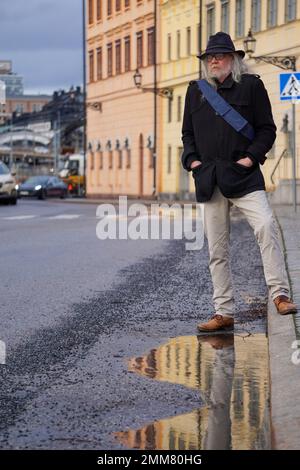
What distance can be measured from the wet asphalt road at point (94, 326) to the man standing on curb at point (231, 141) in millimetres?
707

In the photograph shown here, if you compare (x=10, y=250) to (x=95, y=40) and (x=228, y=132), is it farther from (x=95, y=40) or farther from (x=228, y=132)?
(x=95, y=40)

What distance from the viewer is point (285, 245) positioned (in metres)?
15.5

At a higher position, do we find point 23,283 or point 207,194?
point 207,194

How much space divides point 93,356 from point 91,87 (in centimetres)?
7480

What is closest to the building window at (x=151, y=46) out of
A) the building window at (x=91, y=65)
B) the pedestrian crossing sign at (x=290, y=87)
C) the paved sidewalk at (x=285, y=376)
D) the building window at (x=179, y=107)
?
the building window at (x=179, y=107)

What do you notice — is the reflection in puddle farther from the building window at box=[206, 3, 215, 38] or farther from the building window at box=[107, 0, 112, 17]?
the building window at box=[107, 0, 112, 17]

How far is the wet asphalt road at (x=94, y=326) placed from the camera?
5777 millimetres

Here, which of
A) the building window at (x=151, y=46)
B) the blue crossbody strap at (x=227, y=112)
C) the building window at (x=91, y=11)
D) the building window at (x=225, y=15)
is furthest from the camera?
the building window at (x=91, y=11)

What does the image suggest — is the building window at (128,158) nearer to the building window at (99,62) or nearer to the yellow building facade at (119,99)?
the yellow building facade at (119,99)

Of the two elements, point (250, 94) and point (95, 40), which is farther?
point (95, 40)

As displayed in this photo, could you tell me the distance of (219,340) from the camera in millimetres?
8219

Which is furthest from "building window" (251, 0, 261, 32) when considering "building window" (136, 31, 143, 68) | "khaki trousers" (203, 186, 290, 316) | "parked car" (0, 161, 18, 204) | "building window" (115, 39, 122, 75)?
"khaki trousers" (203, 186, 290, 316)

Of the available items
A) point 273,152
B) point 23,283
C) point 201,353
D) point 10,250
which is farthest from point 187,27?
point 201,353

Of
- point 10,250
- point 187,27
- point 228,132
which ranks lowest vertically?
point 10,250
